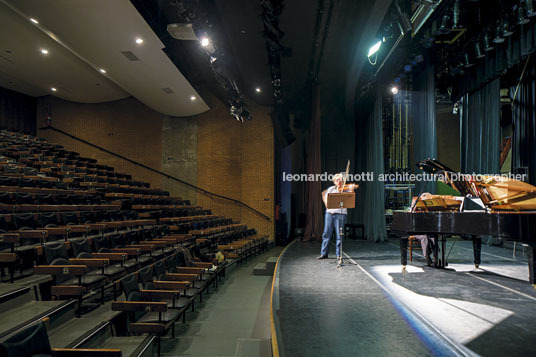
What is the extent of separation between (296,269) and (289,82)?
5237 millimetres

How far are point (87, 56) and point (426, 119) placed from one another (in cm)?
739

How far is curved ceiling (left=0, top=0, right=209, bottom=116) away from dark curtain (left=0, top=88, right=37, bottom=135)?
0.28 meters

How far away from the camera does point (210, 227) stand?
301 inches

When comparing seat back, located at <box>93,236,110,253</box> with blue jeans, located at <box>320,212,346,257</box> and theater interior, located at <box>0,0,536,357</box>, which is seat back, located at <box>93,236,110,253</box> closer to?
theater interior, located at <box>0,0,536,357</box>

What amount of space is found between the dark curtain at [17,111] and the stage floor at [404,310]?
33.4ft

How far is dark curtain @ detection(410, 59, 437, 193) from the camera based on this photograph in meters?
7.59

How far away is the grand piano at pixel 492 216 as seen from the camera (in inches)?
109

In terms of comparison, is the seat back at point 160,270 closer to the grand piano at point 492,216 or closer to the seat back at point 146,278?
the seat back at point 146,278

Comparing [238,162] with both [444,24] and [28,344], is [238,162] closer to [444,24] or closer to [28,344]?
[444,24]

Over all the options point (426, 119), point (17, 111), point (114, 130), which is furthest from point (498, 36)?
point (17, 111)

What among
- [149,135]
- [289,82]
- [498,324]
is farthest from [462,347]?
[149,135]

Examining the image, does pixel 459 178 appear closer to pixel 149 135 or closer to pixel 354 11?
pixel 354 11

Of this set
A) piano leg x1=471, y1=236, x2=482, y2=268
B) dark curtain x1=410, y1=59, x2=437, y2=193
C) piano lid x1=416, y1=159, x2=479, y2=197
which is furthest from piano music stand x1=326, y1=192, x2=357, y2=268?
dark curtain x1=410, y1=59, x2=437, y2=193

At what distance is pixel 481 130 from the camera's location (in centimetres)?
754
